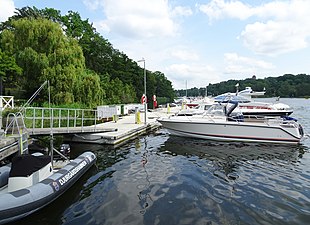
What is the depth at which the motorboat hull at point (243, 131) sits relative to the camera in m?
13.6

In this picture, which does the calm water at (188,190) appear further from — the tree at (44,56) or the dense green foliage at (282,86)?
the dense green foliage at (282,86)

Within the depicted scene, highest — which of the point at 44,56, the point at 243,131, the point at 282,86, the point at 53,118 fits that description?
the point at 282,86

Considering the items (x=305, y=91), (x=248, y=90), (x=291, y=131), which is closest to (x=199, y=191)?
(x=291, y=131)

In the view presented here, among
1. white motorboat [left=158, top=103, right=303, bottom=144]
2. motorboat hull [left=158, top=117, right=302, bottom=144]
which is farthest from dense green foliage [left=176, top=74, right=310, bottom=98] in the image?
motorboat hull [left=158, top=117, right=302, bottom=144]

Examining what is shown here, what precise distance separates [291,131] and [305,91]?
10932 cm

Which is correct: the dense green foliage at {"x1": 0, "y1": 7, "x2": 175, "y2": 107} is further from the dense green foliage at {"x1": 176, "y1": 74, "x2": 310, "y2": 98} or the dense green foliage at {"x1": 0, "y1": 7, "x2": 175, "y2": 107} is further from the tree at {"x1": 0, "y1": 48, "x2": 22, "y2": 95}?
the dense green foliage at {"x1": 176, "y1": 74, "x2": 310, "y2": 98}

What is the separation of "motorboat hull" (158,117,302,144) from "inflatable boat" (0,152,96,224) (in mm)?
8499

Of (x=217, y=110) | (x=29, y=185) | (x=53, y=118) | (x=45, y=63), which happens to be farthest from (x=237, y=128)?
(x=45, y=63)

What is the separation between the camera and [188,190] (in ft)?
23.5

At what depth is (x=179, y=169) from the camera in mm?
9102

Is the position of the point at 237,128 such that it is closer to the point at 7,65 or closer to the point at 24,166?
the point at 24,166

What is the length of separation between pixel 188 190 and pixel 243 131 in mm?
7844

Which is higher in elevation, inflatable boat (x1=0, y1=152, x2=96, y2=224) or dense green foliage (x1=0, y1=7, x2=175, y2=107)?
dense green foliage (x1=0, y1=7, x2=175, y2=107)

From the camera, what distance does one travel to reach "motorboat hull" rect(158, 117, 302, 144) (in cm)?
1359
